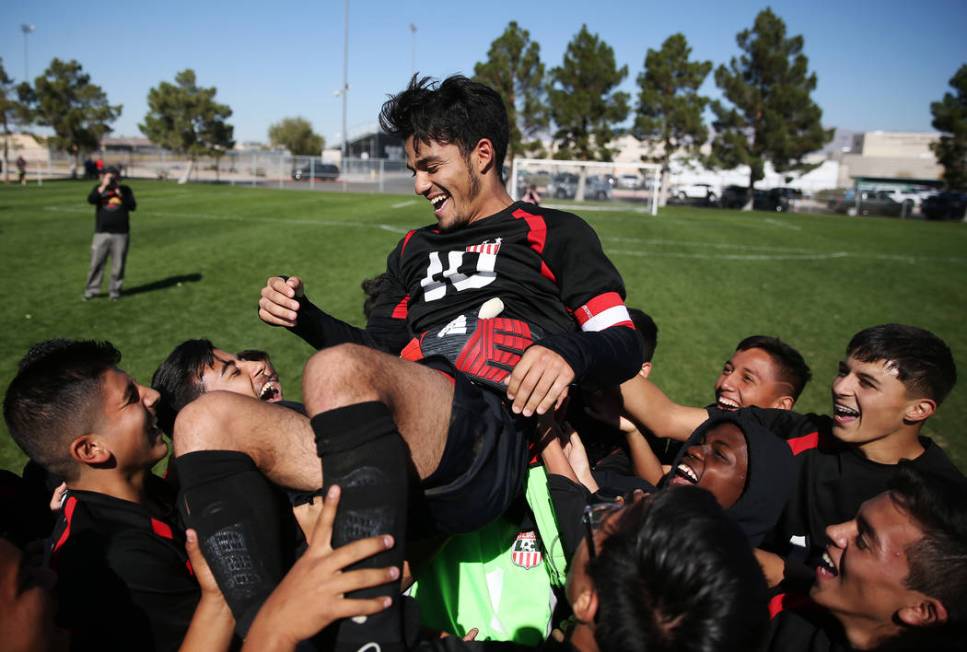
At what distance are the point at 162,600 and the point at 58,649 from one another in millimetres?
378

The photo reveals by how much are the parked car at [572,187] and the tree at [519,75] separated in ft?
31.5

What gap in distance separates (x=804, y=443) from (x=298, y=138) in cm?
7158

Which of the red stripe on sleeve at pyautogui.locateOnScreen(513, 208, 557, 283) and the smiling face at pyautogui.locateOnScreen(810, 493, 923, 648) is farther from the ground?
the red stripe on sleeve at pyautogui.locateOnScreen(513, 208, 557, 283)

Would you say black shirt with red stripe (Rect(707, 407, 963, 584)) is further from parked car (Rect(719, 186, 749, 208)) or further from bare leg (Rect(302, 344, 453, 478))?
parked car (Rect(719, 186, 749, 208))

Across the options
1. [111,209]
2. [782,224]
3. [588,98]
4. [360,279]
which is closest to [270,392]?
[111,209]

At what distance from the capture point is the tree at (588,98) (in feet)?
143

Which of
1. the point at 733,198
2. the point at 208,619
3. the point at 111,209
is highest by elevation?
the point at 733,198

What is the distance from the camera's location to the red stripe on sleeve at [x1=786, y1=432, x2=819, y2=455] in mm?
3057

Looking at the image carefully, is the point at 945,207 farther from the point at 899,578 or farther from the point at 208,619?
the point at 208,619

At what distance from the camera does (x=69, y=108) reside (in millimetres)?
44812

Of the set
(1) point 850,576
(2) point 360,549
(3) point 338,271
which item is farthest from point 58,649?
(3) point 338,271

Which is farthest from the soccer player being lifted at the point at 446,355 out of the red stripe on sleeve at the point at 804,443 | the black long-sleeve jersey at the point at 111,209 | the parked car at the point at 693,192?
the parked car at the point at 693,192

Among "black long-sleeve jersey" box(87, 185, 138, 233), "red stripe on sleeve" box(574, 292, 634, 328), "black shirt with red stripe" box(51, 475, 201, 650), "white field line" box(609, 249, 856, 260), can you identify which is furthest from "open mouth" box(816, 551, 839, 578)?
"white field line" box(609, 249, 856, 260)

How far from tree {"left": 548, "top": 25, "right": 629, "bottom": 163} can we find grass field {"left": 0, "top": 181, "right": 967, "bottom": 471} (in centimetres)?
2180
